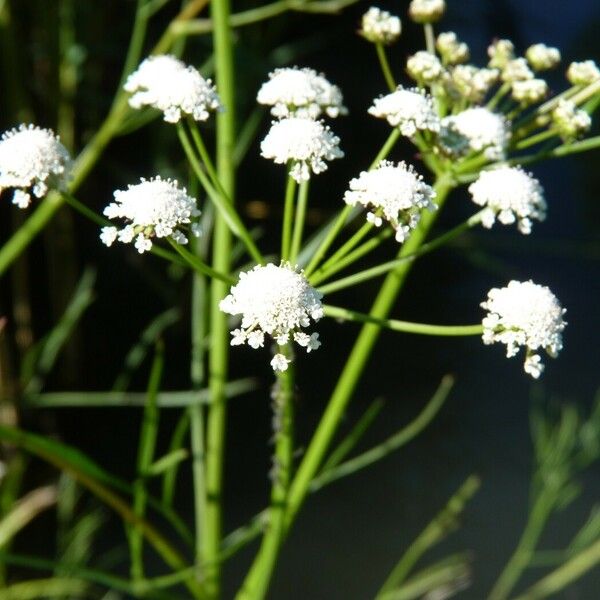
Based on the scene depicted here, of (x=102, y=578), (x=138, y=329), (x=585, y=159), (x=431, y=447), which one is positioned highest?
(x=585, y=159)

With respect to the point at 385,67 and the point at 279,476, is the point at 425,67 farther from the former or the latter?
the point at 279,476

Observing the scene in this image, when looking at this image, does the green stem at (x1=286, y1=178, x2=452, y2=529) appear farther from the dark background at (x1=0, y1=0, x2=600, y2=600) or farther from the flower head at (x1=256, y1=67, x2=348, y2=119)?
the dark background at (x1=0, y1=0, x2=600, y2=600)

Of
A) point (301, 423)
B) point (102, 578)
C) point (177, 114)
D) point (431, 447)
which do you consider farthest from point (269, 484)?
point (177, 114)

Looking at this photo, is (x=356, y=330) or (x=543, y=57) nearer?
(x=543, y=57)

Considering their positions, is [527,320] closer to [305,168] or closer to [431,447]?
[305,168]

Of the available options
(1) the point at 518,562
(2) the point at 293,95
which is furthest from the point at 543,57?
(1) the point at 518,562

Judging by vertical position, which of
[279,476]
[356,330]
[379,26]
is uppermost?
[356,330]
